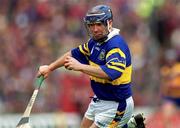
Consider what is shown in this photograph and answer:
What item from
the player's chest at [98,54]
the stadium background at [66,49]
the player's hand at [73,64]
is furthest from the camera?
the stadium background at [66,49]

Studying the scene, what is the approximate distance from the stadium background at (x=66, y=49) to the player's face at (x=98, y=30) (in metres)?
5.98

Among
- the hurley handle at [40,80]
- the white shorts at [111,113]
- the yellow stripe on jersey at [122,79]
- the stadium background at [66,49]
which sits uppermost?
the yellow stripe on jersey at [122,79]

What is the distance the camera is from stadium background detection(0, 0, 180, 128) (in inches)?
738

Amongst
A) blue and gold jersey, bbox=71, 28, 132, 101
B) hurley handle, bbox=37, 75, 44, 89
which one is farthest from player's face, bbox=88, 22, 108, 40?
hurley handle, bbox=37, 75, 44, 89

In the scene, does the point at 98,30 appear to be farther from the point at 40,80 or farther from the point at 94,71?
the point at 40,80

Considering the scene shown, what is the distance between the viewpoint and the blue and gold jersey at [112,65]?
11156 millimetres

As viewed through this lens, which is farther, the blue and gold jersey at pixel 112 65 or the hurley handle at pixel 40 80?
the hurley handle at pixel 40 80

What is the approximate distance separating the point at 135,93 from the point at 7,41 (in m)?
3.12

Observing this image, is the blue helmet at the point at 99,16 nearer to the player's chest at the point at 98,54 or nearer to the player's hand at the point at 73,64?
the player's chest at the point at 98,54

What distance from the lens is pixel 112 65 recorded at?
11.1m

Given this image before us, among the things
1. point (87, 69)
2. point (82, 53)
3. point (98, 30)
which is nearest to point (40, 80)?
point (82, 53)

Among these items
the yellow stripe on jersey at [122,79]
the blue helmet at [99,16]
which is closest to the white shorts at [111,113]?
the yellow stripe on jersey at [122,79]

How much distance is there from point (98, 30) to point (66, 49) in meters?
8.90

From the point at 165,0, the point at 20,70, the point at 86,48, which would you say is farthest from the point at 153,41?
the point at 86,48
